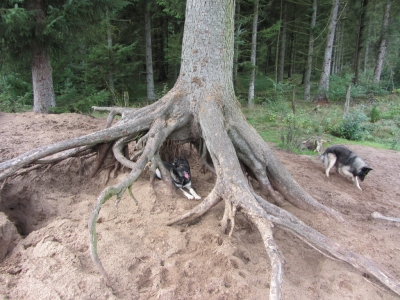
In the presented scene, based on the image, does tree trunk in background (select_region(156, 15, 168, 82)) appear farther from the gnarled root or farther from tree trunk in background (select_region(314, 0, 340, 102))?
the gnarled root

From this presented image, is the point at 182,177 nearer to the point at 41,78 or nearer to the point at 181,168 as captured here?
the point at 181,168

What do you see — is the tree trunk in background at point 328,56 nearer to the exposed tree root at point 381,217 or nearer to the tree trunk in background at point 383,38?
the tree trunk in background at point 383,38

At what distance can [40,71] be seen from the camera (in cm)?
860

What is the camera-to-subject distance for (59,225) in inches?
117

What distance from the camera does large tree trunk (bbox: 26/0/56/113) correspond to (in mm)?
8102

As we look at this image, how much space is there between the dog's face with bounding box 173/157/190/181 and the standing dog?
11.3ft

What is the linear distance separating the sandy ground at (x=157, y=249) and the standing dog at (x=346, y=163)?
112cm

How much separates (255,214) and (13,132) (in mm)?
5477

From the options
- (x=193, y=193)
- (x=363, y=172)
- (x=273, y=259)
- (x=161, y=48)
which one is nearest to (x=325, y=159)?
(x=363, y=172)

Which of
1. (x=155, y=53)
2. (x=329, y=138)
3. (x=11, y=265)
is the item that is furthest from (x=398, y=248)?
(x=155, y=53)

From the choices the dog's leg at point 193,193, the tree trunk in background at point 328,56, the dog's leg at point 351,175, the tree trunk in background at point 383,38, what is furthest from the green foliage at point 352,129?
the tree trunk in background at point 383,38

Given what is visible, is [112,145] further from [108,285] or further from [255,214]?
[255,214]

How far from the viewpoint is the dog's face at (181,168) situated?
13.3 feet

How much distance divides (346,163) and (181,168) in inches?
153
